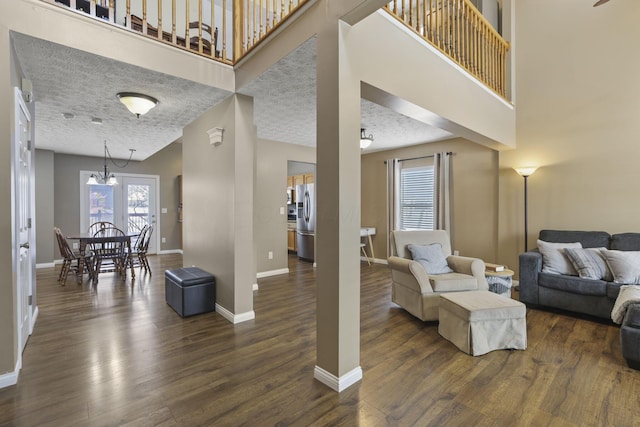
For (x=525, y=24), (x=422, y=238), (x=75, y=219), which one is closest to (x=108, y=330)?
(x=422, y=238)

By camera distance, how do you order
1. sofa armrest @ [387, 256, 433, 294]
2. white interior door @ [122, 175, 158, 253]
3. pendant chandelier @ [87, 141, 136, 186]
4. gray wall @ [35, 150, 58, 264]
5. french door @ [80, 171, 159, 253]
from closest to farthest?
sofa armrest @ [387, 256, 433, 294], gray wall @ [35, 150, 58, 264], pendant chandelier @ [87, 141, 136, 186], french door @ [80, 171, 159, 253], white interior door @ [122, 175, 158, 253]

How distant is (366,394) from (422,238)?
228cm

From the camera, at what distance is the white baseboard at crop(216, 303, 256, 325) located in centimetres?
304

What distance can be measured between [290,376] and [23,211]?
2.56m

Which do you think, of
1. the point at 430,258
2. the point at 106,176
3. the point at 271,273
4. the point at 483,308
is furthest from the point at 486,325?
the point at 106,176

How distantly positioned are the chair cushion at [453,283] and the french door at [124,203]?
7.10 meters

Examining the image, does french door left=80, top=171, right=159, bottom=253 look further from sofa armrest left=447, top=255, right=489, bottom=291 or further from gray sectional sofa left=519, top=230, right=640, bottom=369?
gray sectional sofa left=519, top=230, right=640, bottom=369

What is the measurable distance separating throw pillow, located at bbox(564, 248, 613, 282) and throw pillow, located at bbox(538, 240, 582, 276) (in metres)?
0.08

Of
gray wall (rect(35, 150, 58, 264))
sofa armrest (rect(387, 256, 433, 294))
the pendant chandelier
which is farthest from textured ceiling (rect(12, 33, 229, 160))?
sofa armrest (rect(387, 256, 433, 294))

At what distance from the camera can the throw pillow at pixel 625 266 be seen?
2.97 metres

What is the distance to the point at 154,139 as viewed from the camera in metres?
4.93

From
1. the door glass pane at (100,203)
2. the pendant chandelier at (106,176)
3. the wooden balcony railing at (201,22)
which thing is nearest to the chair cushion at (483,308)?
the wooden balcony railing at (201,22)

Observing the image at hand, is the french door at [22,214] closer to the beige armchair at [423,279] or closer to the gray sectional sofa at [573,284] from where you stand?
the beige armchair at [423,279]

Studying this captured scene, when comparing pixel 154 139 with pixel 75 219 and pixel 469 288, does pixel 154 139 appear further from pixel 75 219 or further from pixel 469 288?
pixel 469 288
